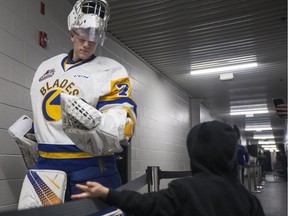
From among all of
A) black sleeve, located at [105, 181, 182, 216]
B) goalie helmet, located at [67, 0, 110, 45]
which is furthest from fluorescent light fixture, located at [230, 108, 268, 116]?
black sleeve, located at [105, 181, 182, 216]

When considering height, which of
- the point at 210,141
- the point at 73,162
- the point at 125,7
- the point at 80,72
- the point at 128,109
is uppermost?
the point at 125,7

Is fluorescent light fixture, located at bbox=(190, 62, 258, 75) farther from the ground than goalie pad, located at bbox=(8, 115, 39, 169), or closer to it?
farther from the ground

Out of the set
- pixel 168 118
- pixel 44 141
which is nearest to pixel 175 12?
pixel 44 141

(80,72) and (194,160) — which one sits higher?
(80,72)

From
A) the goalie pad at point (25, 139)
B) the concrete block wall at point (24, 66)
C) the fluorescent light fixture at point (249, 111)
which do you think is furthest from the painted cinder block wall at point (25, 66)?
the fluorescent light fixture at point (249, 111)

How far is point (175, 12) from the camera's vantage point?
14.2 ft

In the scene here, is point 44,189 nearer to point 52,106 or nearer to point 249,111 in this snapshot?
point 52,106

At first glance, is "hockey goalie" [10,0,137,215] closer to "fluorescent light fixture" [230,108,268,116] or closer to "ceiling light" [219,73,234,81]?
"ceiling light" [219,73,234,81]

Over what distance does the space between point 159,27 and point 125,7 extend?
0.80m

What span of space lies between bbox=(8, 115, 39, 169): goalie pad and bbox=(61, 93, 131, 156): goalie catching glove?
547 millimetres

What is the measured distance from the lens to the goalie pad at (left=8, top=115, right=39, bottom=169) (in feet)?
6.49

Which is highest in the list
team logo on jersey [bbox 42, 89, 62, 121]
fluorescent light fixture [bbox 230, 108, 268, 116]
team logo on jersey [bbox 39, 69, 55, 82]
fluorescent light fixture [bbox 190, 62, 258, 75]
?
fluorescent light fixture [bbox 190, 62, 258, 75]

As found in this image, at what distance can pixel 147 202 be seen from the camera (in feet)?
4.11

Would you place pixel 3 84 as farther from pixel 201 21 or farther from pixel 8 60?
pixel 201 21
